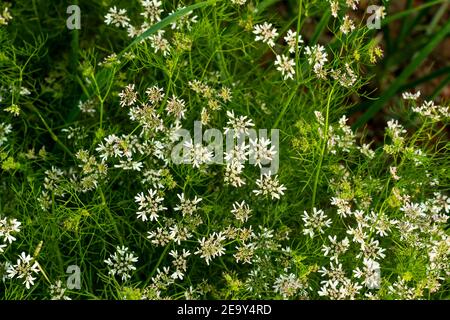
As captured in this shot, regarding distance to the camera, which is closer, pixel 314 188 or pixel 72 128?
pixel 314 188

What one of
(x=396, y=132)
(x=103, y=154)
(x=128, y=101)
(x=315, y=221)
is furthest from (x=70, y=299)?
(x=396, y=132)

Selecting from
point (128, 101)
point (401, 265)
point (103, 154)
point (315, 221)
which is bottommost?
point (401, 265)

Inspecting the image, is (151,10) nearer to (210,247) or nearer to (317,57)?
(317,57)

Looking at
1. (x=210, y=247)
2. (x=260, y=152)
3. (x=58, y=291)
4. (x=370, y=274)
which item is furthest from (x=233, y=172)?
(x=58, y=291)

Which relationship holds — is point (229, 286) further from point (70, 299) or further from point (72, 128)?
point (72, 128)

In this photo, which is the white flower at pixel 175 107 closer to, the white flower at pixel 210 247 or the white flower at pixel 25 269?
the white flower at pixel 210 247

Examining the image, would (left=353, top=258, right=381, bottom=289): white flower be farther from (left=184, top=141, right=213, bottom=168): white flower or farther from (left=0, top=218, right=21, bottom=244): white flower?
(left=0, top=218, right=21, bottom=244): white flower

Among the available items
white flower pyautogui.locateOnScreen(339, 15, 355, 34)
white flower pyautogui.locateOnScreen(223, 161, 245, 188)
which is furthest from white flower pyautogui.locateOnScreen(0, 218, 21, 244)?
white flower pyautogui.locateOnScreen(339, 15, 355, 34)

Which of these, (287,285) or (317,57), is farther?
(317,57)
